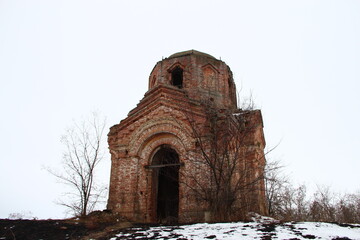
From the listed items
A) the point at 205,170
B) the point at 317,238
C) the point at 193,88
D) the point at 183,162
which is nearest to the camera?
the point at 317,238

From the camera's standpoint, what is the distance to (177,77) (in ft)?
57.0

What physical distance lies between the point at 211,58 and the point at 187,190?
28.3 feet

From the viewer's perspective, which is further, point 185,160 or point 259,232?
point 185,160

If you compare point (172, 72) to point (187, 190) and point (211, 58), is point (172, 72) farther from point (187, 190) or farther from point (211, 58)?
Result: point (187, 190)

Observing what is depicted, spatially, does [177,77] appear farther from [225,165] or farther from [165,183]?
[225,165]

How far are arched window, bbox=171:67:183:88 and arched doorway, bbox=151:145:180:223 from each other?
479cm

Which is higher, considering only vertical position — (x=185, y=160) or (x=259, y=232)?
(x=185, y=160)

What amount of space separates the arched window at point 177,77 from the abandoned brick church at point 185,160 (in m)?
2.17

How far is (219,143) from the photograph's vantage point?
444 inches

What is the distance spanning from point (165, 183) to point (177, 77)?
5930 millimetres

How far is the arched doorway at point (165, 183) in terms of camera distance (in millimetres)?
13031

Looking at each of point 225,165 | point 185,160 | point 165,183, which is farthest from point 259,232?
point 165,183

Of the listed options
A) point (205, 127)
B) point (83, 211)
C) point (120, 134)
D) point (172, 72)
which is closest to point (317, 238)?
point (205, 127)

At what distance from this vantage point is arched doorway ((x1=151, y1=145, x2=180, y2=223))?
1303 centimetres
